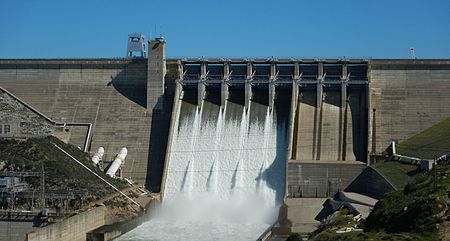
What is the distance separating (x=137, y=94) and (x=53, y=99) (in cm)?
620

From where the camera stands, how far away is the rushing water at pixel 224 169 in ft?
153

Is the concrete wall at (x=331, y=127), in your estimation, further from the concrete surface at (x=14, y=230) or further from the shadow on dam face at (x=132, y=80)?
the concrete surface at (x=14, y=230)

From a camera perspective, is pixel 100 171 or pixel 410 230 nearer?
pixel 410 230

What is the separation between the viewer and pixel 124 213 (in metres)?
43.5

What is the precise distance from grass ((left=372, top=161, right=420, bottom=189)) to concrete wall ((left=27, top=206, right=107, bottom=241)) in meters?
15.5

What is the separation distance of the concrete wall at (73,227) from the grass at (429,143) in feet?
59.5

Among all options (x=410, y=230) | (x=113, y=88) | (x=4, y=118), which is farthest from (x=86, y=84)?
(x=410, y=230)

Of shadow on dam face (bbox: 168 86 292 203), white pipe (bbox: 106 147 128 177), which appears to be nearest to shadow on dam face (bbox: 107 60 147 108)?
shadow on dam face (bbox: 168 86 292 203)

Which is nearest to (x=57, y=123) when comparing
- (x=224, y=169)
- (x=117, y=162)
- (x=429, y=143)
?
(x=117, y=162)

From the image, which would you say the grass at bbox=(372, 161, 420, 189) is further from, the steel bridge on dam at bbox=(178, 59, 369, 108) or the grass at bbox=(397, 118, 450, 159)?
the steel bridge on dam at bbox=(178, 59, 369, 108)

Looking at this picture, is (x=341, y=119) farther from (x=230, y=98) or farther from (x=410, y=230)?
(x=410, y=230)

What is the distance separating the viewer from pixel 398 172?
4259cm

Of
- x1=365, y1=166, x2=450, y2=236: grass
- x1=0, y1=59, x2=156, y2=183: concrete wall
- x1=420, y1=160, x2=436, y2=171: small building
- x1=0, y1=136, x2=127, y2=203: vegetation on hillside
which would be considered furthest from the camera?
x1=0, y1=59, x2=156, y2=183: concrete wall

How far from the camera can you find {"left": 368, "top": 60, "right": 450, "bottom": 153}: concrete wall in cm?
4875
